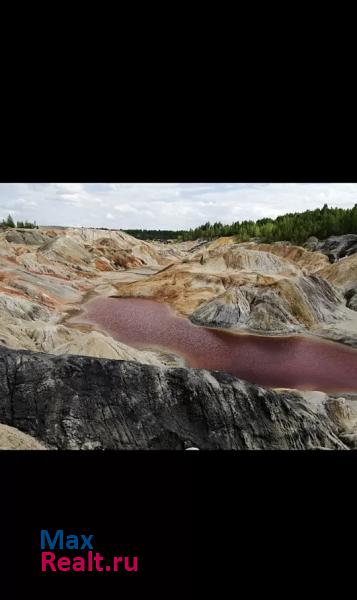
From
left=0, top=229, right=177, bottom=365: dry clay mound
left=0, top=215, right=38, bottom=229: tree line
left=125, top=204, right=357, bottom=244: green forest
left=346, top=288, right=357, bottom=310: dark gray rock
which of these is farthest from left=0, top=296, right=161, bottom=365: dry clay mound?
left=346, top=288, right=357, bottom=310: dark gray rock

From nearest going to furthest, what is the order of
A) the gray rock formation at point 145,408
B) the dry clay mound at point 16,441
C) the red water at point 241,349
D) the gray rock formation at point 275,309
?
1. the dry clay mound at point 16,441
2. the gray rock formation at point 145,408
3. the red water at point 241,349
4. the gray rock formation at point 275,309

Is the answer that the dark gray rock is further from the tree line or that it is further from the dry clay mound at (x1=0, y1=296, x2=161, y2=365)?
the tree line

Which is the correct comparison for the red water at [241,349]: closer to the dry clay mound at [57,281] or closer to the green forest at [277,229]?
the dry clay mound at [57,281]

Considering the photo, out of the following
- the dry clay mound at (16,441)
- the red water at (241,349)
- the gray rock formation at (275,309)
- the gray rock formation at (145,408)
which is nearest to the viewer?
the dry clay mound at (16,441)

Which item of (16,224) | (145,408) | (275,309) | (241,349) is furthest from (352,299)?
(16,224)

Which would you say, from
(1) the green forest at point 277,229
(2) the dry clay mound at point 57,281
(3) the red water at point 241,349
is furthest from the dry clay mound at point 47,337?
(1) the green forest at point 277,229
